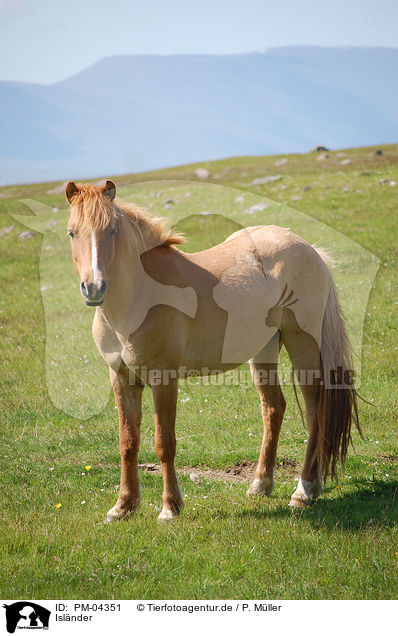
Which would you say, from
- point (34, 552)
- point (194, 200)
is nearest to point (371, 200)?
point (194, 200)

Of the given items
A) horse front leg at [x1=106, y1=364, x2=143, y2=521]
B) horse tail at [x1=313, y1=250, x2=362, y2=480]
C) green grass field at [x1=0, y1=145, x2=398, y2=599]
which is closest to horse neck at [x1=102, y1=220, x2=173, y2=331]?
horse front leg at [x1=106, y1=364, x2=143, y2=521]

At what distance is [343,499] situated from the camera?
232 inches

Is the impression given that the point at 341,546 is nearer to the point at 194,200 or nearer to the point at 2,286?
the point at 2,286

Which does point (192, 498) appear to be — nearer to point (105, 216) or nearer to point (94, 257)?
point (94, 257)

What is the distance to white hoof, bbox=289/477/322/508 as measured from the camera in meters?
5.82

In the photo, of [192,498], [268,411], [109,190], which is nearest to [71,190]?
[109,190]

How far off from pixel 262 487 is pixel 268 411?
81cm

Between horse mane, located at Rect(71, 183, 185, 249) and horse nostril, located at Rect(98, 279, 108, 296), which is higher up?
horse mane, located at Rect(71, 183, 185, 249)

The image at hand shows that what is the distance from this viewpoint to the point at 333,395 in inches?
240

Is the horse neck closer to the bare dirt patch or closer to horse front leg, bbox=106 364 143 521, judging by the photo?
horse front leg, bbox=106 364 143 521

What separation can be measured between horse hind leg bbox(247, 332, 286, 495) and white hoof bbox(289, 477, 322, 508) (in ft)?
1.28

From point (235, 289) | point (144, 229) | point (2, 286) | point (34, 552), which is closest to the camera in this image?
point (34, 552)

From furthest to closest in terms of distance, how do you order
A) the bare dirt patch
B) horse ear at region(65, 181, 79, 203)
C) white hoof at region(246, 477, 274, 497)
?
the bare dirt patch
white hoof at region(246, 477, 274, 497)
horse ear at region(65, 181, 79, 203)
